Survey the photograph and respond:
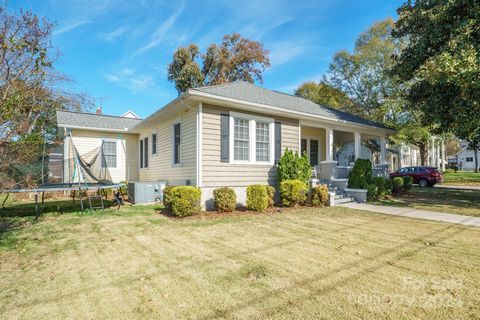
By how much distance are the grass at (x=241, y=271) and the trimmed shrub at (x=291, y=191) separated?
104 inches

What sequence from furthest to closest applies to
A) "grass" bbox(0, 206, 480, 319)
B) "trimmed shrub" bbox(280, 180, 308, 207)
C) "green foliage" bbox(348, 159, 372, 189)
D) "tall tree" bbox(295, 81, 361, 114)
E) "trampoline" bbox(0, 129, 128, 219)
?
"tall tree" bbox(295, 81, 361, 114), "green foliage" bbox(348, 159, 372, 189), "trimmed shrub" bbox(280, 180, 308, 207), "trampoline" bbox(0, 129, 128, 219), "grass" bbox(0, 206, 480, 319)

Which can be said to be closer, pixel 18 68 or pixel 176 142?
pixel 18 68

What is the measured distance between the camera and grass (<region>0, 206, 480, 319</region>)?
279cm

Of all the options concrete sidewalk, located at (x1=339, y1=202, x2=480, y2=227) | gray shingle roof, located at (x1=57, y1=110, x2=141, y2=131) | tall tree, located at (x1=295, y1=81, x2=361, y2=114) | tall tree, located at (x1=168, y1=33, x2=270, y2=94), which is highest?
tall tree, located at (x1=168, y1=33, x2=270, y2=94)

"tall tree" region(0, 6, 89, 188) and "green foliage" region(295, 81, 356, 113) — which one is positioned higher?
"green foliage" region(295, 81, 356, 113)

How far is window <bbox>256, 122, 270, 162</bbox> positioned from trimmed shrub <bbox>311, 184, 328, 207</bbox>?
2053mm

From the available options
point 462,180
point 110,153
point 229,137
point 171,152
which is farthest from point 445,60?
point 462,180

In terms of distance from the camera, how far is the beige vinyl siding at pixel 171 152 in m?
9.27

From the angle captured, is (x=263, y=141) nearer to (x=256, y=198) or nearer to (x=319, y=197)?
(x=256, y=198)

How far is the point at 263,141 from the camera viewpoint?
1020cm

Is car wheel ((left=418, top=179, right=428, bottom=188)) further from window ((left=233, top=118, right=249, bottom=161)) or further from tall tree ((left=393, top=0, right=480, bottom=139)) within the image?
window ((left=233, top=118, right=249, bottom=161))

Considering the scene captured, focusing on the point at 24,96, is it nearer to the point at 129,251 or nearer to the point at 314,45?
the point at 129,251

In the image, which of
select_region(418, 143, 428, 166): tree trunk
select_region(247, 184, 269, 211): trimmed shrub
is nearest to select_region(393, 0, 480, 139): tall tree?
select_region(247, 184, 269, 211): trimmed shrub

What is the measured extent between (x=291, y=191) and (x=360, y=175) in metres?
4.04
